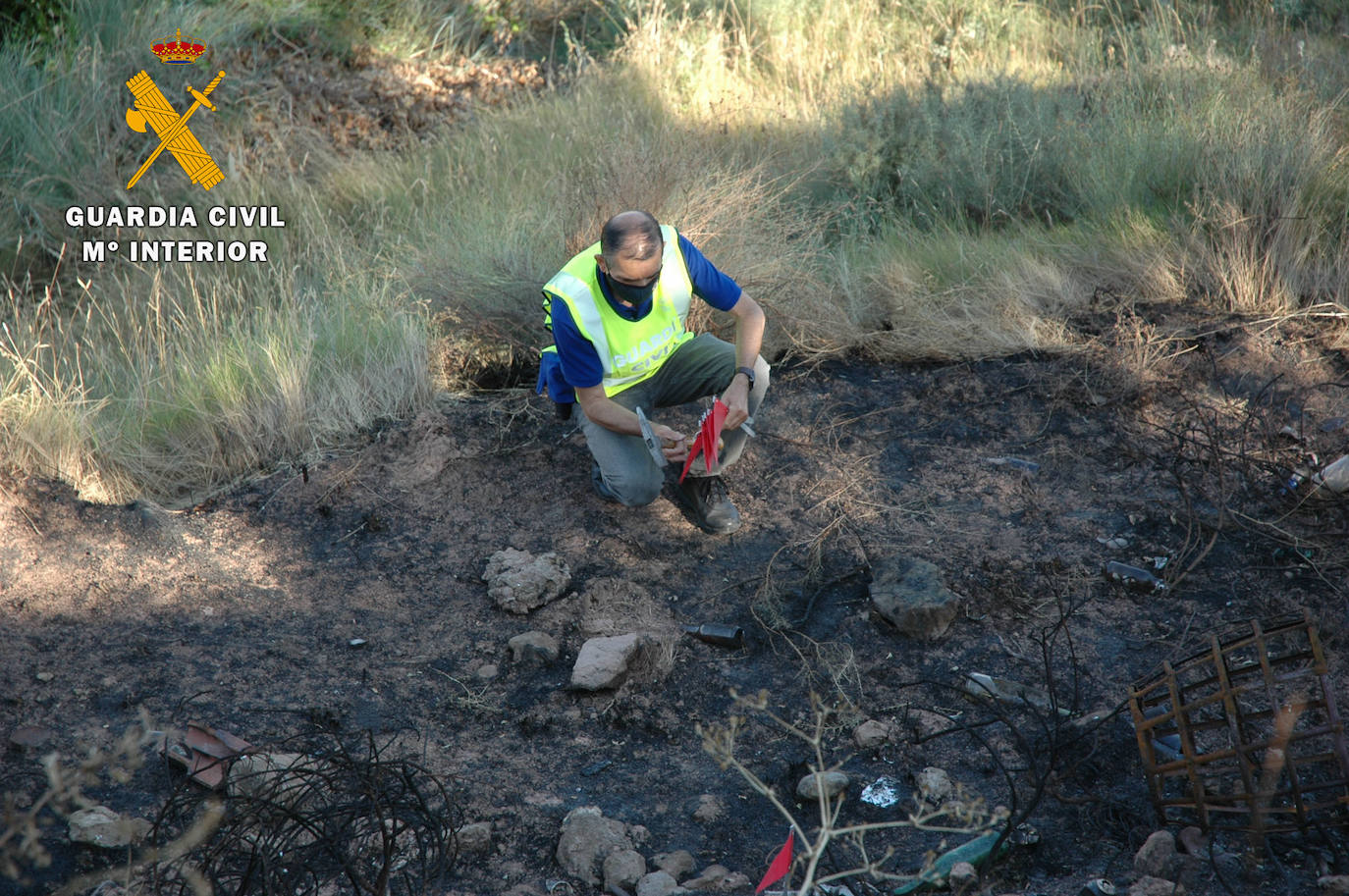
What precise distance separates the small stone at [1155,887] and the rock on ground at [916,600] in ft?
3.98

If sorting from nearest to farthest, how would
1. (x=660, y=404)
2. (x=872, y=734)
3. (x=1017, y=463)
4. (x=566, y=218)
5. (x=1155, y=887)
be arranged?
(x=1155, y=887), (x=872, y=734), (x=1017, y=463), (x=660, y=404), (x=566, y=218)

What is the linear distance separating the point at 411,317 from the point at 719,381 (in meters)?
1.87

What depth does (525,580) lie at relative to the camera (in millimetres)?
3949

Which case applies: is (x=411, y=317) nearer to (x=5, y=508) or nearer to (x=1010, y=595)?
(x=5, y=508)

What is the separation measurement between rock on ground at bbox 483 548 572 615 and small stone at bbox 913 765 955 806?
5.32 ft

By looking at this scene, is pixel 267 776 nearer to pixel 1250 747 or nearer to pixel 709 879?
pixel 709 879

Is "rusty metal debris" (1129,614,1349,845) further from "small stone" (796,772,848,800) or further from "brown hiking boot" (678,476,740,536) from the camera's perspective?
"brown hiking boot" (678,476,740,536)

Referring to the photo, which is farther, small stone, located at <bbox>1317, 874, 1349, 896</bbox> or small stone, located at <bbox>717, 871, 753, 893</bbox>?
small stone, located at <bbox>717, 871, 753, 893</bbox>

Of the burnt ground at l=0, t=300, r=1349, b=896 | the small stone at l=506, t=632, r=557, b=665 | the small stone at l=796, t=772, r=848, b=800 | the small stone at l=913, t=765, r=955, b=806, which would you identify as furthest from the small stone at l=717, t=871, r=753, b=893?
the small stone at l=506, t=632, r=557, b=665

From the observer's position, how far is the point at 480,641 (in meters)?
3.78

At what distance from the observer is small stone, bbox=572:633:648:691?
3367mm

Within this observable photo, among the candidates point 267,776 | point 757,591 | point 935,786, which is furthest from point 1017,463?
point 267,776

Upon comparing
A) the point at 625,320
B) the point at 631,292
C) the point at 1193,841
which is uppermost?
the point at 631,292

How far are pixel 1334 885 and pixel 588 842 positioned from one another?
5.94 ft
